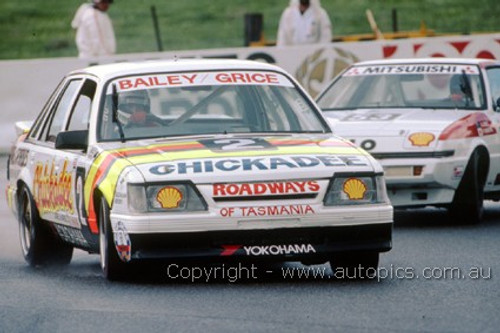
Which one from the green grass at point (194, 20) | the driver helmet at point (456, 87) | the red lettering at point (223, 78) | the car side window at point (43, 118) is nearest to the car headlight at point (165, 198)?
the red lettering at point (223, 78)

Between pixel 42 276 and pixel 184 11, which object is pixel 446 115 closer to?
pixel 42 276

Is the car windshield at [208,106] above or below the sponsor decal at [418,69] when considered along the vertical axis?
above

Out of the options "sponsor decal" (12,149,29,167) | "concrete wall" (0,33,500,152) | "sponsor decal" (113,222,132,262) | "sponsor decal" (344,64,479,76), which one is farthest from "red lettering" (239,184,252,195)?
"concrete wall" (0,33,500,152)

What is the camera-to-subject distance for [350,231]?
9406 mm

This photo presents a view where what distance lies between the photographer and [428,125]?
46.1ft

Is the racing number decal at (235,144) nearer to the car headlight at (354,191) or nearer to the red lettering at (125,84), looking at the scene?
the car headlight at (354,191)

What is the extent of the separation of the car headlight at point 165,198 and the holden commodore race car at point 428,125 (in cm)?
479

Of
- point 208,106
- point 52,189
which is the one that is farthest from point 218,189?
point 52,189

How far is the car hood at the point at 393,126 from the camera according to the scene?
13.9m

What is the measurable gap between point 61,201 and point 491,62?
5989 mm

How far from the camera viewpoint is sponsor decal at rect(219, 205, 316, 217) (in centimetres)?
921

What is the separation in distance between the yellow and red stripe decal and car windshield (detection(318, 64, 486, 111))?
499 centimetres

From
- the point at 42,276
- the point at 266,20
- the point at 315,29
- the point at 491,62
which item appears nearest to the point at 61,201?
the point at 42,276

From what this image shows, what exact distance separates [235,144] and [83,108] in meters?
1.39
